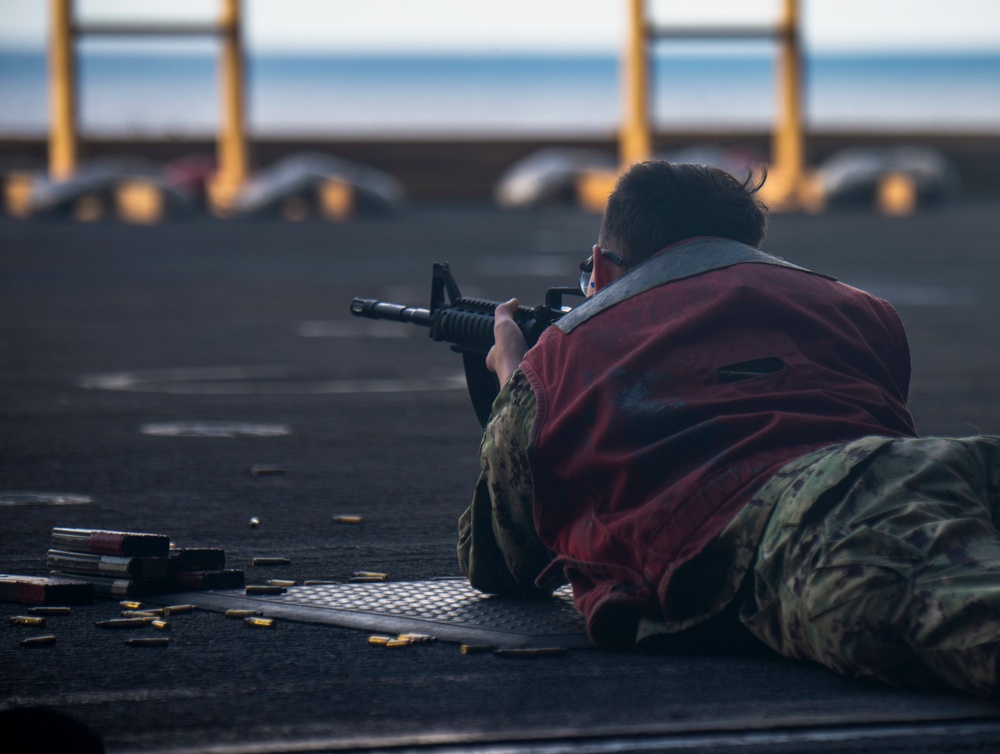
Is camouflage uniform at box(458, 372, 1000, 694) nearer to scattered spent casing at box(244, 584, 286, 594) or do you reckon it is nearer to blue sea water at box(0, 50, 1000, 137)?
scattered spent casing at box(244, 584, 286, 594)

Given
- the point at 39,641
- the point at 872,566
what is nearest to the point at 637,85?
the point at 39,641

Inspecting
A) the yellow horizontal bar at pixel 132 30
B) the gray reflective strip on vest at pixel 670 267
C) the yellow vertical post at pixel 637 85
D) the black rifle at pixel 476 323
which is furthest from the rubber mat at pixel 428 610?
the yellow vertical post at pixel 637 85

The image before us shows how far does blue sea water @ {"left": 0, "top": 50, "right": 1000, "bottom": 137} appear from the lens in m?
123

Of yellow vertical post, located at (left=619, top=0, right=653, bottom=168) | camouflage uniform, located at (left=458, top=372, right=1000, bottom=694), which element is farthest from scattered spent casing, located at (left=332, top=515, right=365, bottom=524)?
yellow vertical post, located at (left=619, top=0, right=653, bottom=168)

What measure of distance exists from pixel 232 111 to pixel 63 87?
2965 millimetres

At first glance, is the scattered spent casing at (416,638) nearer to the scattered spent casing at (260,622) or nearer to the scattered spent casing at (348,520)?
the scattered spent casing at (260,622)

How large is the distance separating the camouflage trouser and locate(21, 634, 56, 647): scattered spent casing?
159 cm

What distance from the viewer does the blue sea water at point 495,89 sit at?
404ft

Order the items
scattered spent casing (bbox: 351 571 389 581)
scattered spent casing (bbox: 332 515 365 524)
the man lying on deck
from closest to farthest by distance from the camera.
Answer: the man lying on deck < scattered spent casing (bbox: 351 571 389 581) < scattered spent casing (bbox: 332 515 365 524)

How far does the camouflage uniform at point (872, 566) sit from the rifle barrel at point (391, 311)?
57.2 inches

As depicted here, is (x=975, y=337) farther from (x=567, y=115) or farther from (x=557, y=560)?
(x=567, y=115)

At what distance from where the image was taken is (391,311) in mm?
5695

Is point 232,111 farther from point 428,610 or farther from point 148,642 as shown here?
point 148,642

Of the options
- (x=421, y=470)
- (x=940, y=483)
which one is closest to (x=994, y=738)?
(x=940, y=483)
